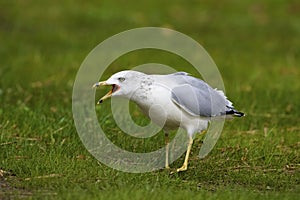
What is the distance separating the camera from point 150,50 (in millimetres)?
11578

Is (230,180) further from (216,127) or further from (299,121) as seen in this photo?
(299,121)

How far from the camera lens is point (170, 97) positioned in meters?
5.52

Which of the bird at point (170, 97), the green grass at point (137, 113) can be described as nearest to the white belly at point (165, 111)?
the bird at point (170, 97)

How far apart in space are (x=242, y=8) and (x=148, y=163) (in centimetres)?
970

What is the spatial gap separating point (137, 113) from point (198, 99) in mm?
2146

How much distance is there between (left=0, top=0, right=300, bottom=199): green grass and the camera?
539 centimetres

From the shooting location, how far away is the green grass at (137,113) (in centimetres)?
539

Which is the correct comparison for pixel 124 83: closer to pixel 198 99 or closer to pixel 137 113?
pixel 198 99

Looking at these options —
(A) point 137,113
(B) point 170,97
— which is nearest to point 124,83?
(B) point 170,97

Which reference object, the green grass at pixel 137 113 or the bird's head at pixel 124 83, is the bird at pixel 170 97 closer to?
the bird's head at pixel 124 83

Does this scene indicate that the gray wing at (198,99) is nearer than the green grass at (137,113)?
No

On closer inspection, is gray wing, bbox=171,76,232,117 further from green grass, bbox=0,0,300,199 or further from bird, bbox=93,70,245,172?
green grass, bbox=0,0,300,199

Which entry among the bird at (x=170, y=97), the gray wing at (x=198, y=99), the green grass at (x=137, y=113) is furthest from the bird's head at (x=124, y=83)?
the green grass at (x=137, y=113)

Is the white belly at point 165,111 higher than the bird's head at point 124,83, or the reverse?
the bird's head at point 124,83
